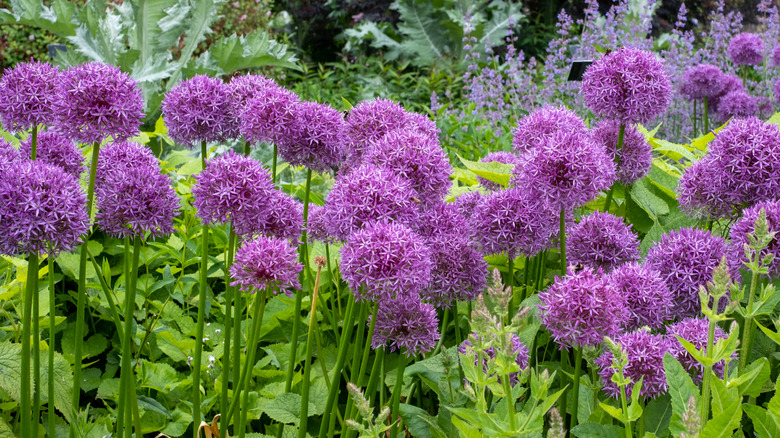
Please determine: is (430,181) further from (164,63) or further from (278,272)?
(164,63)

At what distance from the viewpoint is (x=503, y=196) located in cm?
176

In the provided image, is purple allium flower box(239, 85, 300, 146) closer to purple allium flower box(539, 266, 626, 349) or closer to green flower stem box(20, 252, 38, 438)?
green flower stem box(20, 252, 38, 438)

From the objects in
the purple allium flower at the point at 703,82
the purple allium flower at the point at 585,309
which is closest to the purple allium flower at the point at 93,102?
the purple allium flower at the point at 585,309

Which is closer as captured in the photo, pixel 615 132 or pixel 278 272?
pixel 278 272

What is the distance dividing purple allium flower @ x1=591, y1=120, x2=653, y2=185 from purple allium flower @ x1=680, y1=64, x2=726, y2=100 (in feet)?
8.20

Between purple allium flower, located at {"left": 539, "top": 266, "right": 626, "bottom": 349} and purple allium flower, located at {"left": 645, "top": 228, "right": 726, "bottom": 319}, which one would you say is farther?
purple allium flower, located at {"left": 645, "top": 228, "right": 726, "bottom": 319}

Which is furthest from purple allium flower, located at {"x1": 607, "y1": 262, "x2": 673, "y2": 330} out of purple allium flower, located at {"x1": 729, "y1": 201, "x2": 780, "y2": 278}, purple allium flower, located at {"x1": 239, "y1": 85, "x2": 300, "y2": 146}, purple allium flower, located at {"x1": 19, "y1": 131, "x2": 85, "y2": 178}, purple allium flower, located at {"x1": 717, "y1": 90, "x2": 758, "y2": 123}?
purple allium flower, located at {"x1": 717, "y1": 90, "x2": 758, "y2": 123}

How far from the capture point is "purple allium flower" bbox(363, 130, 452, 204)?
1.63 m

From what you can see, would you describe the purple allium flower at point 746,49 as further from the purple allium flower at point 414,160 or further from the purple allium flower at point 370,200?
the purple allium flower at point 370,200

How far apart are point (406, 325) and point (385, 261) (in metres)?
0.40

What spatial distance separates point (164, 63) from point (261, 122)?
3847mm

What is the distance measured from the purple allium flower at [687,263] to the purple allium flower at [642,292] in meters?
0.08

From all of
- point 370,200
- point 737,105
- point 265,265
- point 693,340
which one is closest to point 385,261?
point 370,200

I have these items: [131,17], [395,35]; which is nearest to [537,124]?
[131,17]
